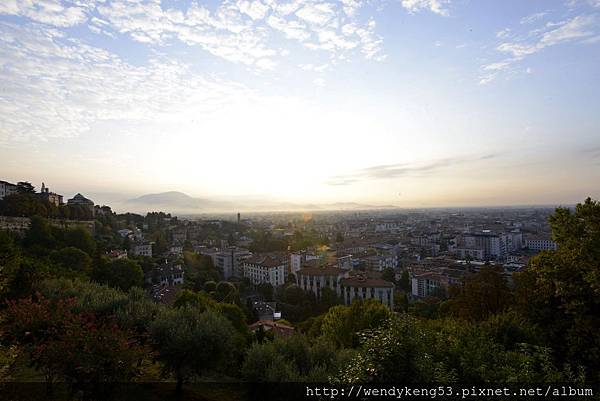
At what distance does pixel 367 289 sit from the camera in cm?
4412

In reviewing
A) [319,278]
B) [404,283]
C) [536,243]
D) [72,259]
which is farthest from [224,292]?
[536,243]

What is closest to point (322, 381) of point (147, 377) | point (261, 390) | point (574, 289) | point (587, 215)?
point (261, 390)

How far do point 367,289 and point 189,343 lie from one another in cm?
3620

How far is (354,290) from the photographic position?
45.8 m

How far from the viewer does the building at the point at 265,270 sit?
57.1 meters

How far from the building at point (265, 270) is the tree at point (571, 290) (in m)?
45.5

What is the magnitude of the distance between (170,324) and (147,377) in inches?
95.6

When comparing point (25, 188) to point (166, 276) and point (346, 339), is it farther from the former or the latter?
point (346, 339)

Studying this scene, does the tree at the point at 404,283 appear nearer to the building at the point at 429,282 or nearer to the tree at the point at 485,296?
the building at the point at 429,282

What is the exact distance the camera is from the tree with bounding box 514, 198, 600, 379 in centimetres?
1038

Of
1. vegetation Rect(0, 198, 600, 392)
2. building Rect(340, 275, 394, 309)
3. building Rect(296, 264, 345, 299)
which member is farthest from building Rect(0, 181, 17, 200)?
vegetation Rect(0, 198, 600, 392)

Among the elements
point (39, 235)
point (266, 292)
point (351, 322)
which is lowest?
point (266, 292)

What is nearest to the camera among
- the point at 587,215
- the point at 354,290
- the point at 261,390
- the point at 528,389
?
the point at 528,389

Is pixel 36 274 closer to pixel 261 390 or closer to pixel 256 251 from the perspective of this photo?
pixel 261 390
